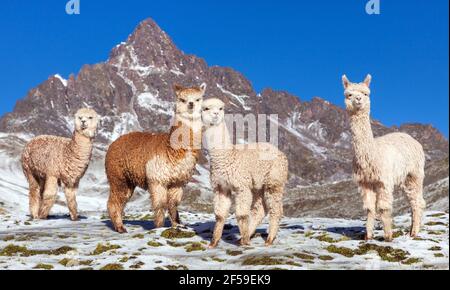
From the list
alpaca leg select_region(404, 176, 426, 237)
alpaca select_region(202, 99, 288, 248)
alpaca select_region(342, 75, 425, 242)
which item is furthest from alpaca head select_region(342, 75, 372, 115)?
alpaca leg select_region(404, 176, 426, 237)

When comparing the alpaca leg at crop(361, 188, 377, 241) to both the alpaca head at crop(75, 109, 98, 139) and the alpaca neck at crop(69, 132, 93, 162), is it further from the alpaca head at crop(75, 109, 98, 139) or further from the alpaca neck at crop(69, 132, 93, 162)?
the alpaca neck at crop(69, 132, 93, 162)

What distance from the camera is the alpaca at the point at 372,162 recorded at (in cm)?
1786

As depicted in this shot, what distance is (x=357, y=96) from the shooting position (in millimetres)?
17750

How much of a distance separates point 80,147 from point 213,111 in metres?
10.2

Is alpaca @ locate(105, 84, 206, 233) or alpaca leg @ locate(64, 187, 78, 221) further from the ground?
alpaca @ locate(105, 84, 206, 233)

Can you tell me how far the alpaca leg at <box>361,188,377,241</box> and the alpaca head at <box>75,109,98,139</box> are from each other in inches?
494

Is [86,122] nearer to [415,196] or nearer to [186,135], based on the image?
[186,135]

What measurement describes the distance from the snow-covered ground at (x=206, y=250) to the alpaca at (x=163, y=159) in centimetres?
131

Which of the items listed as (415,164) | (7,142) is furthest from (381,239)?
(7,142)

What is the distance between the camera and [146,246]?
17.4m

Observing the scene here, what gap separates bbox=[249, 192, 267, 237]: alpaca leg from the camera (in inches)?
709
